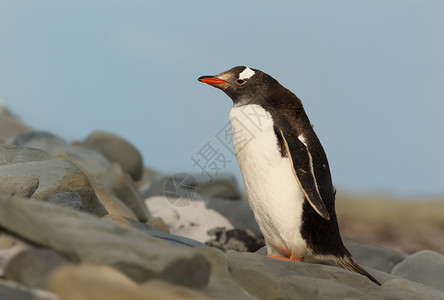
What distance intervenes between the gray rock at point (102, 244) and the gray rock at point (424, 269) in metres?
3.43

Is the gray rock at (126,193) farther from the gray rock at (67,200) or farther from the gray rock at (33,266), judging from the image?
the gray rock at (33,266)

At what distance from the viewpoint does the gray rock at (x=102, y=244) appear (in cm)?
230

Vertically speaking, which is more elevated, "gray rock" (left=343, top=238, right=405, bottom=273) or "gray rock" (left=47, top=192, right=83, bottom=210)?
"gray rock" (left=47, top=192, right=83, bottom=210)

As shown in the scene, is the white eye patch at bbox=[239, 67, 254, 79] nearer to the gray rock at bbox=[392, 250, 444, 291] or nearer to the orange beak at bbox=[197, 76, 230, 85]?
the orange beak at bbox=[197, 76, 230, 85]

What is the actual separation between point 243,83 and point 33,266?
2481 millimetres

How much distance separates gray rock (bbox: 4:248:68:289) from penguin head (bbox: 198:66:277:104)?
2317mm

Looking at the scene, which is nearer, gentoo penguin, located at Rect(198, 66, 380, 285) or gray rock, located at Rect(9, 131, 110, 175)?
gentoo penguin, located at Rect(198, 66, 380, 285)

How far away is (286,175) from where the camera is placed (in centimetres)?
389

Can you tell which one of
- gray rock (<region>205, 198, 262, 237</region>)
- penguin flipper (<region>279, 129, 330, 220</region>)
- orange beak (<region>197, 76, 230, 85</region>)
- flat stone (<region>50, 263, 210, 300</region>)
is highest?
orange beak (<region>197, 76, 230, 85</region>)

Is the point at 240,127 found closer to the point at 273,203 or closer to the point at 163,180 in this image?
the point at 273,203

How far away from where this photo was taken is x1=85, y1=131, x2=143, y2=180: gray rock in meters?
10.0

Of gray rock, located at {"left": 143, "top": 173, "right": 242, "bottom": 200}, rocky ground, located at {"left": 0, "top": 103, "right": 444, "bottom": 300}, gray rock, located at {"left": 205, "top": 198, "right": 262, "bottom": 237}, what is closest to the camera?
rocky ground, located at {"left": 0, "top": 103, "right": 444, "bottom": 300}

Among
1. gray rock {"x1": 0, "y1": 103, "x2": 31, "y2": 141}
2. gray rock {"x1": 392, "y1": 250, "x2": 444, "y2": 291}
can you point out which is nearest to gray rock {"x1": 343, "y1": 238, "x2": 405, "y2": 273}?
gray rock {"x1": 392, "y1": 250, "x2": 444, "y2": 291}

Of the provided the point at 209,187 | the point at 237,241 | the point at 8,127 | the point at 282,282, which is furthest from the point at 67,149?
the point at 8,127
